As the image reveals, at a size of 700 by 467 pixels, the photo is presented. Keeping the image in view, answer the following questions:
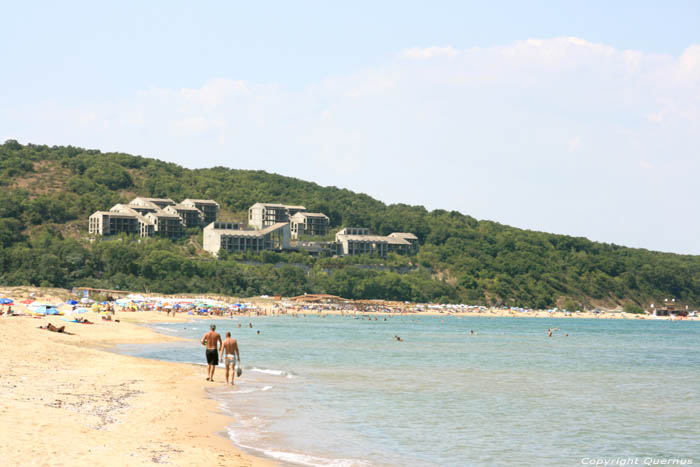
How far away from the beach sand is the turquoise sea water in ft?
3.80

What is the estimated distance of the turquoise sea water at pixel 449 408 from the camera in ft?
65.8

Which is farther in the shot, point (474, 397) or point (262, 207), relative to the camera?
point (262, 207)

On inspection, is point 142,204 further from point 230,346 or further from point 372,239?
point 230,346

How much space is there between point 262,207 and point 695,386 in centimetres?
15158

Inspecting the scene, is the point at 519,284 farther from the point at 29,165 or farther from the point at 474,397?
the point at 474,397

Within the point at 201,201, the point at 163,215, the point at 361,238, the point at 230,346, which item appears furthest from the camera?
the point at 361,238

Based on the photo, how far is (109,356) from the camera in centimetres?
3634

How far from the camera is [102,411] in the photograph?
20.5 metres

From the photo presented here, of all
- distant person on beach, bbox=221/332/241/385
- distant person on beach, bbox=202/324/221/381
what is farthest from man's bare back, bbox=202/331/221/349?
distant person on beach, bbox=221/332/241/385

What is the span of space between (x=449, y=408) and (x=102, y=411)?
12.1m

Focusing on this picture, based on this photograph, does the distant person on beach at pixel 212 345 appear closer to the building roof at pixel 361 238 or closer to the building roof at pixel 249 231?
the building roof at pixel 249 231

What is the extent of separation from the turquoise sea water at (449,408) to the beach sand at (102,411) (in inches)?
45.6

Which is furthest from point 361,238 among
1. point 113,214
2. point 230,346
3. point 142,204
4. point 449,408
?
point 449,408

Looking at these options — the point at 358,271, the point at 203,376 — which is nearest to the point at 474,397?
the point at 203,376
